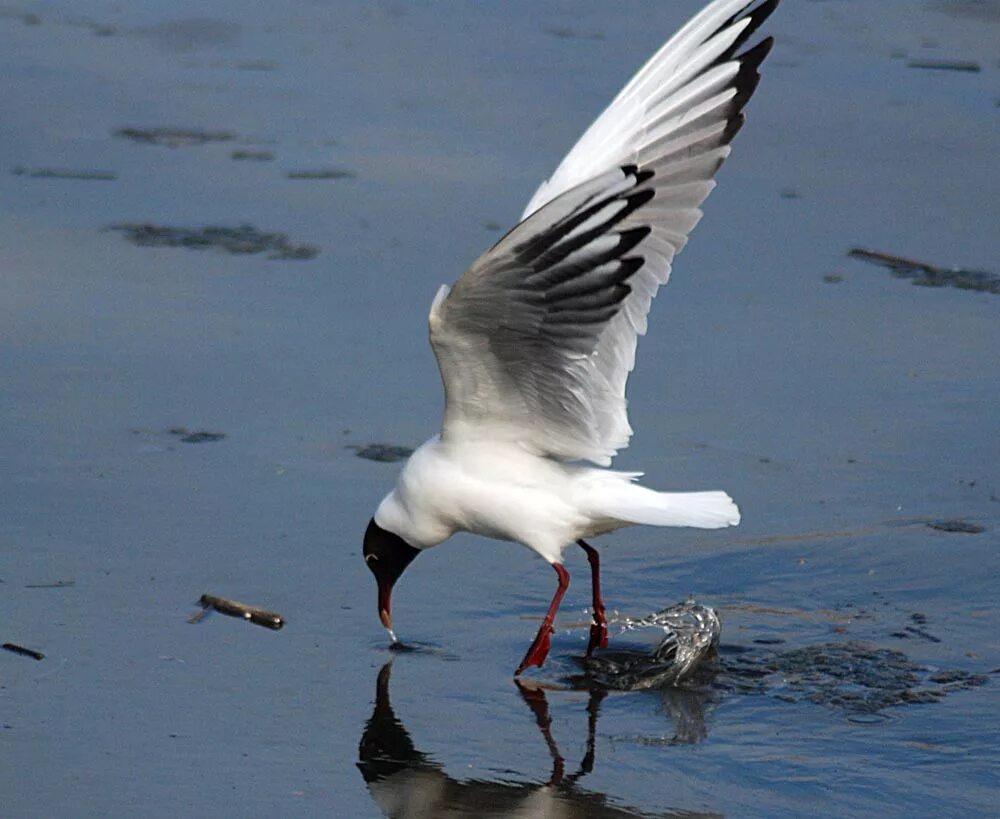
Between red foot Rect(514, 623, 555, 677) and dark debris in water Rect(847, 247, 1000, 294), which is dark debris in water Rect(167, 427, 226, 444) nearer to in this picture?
red foot Rect(514, 623, 555, 677)

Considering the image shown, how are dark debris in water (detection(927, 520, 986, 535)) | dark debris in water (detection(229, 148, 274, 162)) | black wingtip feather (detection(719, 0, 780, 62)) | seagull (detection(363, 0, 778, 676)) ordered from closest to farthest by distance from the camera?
seagull (detection(363, 0, 778, 676))
black wingtip feather (detection(719, 0, 780, 62))
dark debris in water (detection(927, 520, 986, 535))
dark debris in water (detection(229, 148, 274, 162))

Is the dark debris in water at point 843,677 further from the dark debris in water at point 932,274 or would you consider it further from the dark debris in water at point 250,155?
the dark debris in water at point 250,155

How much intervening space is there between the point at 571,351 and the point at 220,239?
404cm

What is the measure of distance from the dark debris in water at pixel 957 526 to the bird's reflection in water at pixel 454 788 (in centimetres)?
175

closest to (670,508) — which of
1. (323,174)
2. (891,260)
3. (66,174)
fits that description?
(891,260)

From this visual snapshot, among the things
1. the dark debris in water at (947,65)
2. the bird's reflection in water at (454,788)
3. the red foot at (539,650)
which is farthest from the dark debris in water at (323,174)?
the bird's reflection in water at (454,788)

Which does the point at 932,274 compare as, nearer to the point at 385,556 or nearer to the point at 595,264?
the point at 385,556

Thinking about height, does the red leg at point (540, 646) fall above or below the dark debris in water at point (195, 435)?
above

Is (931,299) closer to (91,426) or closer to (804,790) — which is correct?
(91,426)

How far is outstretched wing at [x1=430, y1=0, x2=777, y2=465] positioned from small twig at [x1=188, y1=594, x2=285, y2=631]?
767mm

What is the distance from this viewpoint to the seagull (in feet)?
17.1

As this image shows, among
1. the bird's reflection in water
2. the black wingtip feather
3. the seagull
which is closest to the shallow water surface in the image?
the bird's reflection in water

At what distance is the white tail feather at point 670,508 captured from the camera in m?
5.57

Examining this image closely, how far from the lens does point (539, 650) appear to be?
18.5ft
